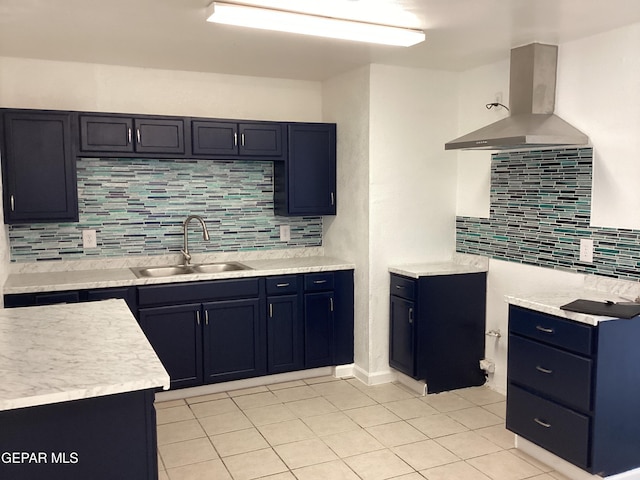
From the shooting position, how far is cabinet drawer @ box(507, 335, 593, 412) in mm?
2713

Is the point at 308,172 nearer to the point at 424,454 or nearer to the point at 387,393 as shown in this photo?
the point at 387,393

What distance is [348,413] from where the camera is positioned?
3711mm

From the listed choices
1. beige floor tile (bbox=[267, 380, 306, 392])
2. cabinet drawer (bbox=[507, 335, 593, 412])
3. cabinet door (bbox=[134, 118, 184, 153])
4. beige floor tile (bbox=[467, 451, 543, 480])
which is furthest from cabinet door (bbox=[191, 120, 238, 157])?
beige floor tile (bbox=[467, 451, 543, 480])

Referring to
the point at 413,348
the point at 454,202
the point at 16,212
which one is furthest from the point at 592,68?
the point at 16,212

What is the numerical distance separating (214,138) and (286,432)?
2137 mm

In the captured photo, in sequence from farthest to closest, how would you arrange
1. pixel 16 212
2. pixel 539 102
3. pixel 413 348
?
pixel 413 348, pixel 16 212, pixel 539 102

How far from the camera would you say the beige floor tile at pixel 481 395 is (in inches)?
154

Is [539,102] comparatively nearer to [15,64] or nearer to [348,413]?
[348,413]

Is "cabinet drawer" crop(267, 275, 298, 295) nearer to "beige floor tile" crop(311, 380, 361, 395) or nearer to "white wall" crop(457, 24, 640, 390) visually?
"beige floor tile" crop(311, 380, 361, 395)

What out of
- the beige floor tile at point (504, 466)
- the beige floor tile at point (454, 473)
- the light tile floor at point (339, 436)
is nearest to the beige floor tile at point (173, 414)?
the light tile floor at point (339, 436)

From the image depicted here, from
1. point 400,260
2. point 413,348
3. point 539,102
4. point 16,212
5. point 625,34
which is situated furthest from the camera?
point 400,260

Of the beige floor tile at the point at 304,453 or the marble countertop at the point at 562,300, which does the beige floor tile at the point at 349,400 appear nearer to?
the beige floor tile at the point at 304,453

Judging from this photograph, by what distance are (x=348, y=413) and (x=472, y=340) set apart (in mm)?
1092

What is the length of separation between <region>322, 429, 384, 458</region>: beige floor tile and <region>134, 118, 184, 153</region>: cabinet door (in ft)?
7.36
